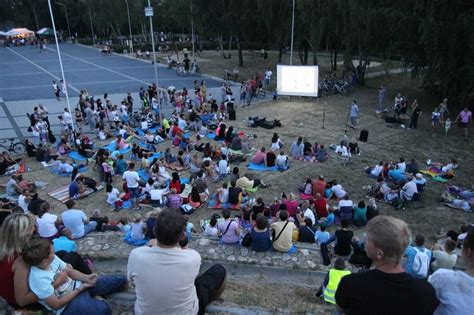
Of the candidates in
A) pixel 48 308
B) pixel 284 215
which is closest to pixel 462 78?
pixel 284 215

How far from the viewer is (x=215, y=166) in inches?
596

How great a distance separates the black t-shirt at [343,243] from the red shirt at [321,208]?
300 centimetres

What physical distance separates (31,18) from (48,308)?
3922 inches

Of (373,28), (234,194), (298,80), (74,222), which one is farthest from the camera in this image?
(298,80)

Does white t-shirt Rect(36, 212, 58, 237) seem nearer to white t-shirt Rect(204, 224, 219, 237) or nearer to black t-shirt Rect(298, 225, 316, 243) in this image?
white t-shirt Rect(204, 224, 219, 237)

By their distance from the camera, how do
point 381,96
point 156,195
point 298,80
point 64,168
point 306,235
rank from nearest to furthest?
point 306,235 → point 156,195 → point 64,168 → point 381,96 → point 298,80

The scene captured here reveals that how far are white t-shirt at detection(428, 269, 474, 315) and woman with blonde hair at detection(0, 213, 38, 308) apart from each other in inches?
162

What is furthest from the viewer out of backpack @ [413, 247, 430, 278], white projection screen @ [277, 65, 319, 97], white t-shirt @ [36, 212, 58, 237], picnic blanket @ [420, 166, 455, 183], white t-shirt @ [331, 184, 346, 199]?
white projection screen @ [277, 65, 319, 97]

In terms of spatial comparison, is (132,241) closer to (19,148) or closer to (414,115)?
(19,148)

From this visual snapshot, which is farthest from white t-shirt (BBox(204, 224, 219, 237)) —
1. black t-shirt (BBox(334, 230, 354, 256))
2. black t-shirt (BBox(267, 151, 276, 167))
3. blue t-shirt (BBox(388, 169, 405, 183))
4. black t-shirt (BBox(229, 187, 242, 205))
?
blue t-shirt (BBox(388, 169, 405, 183))

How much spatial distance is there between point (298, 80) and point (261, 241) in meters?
19.2

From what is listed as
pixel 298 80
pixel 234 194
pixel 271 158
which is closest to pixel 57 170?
pixel 234 194

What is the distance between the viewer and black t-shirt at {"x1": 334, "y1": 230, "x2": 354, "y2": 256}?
27.2 ft

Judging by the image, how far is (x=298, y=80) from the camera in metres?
25.7
